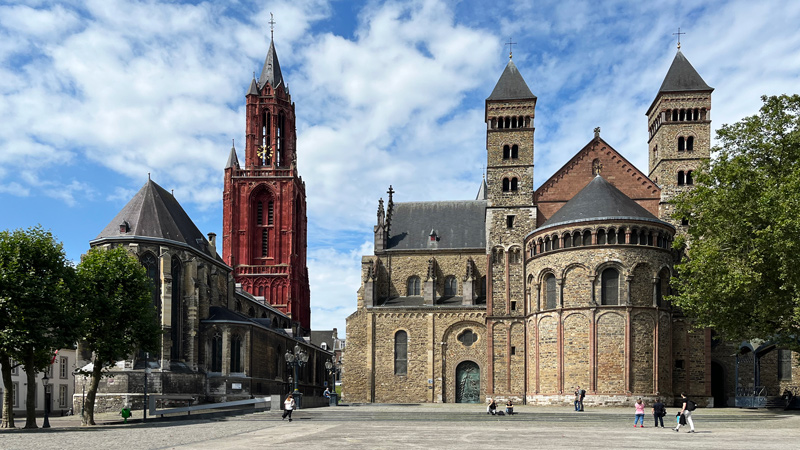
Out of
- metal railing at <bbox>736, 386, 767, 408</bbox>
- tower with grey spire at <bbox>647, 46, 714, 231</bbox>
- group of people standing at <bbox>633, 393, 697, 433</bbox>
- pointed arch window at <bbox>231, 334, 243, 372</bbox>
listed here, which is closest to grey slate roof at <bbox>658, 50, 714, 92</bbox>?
tower with grey spire at <bbox>647, 46, 714, 231</bbox>

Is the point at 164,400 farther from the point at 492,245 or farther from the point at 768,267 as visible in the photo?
the point at 768,267

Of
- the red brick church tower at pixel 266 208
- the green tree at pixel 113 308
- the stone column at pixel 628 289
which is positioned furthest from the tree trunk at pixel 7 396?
the red brick church tower at pixel 266 208

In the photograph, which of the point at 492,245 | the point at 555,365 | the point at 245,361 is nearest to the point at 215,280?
the point at 245,361

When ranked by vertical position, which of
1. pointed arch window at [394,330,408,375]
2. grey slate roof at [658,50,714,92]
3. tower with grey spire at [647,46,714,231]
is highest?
grey slate roof at [658,50,714,92]

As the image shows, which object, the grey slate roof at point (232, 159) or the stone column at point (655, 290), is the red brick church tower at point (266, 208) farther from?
the stone column at point (655, 290)

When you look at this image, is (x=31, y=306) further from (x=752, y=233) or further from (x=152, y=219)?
(x=752, y=233)

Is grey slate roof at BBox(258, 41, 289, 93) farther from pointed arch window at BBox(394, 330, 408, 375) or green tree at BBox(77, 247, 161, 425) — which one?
green tree at BBox(77, 247, 161, 425)

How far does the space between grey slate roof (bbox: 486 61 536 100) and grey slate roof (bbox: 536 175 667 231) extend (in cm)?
906

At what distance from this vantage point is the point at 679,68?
181 ft

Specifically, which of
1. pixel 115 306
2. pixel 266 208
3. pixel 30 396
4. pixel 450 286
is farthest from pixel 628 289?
pixel 266 208

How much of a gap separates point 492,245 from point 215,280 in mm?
22492

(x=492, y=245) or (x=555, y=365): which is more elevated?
(x=492, y=245)

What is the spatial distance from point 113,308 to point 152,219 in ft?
54.1

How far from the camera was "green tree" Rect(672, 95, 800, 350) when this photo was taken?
32.7 metres
